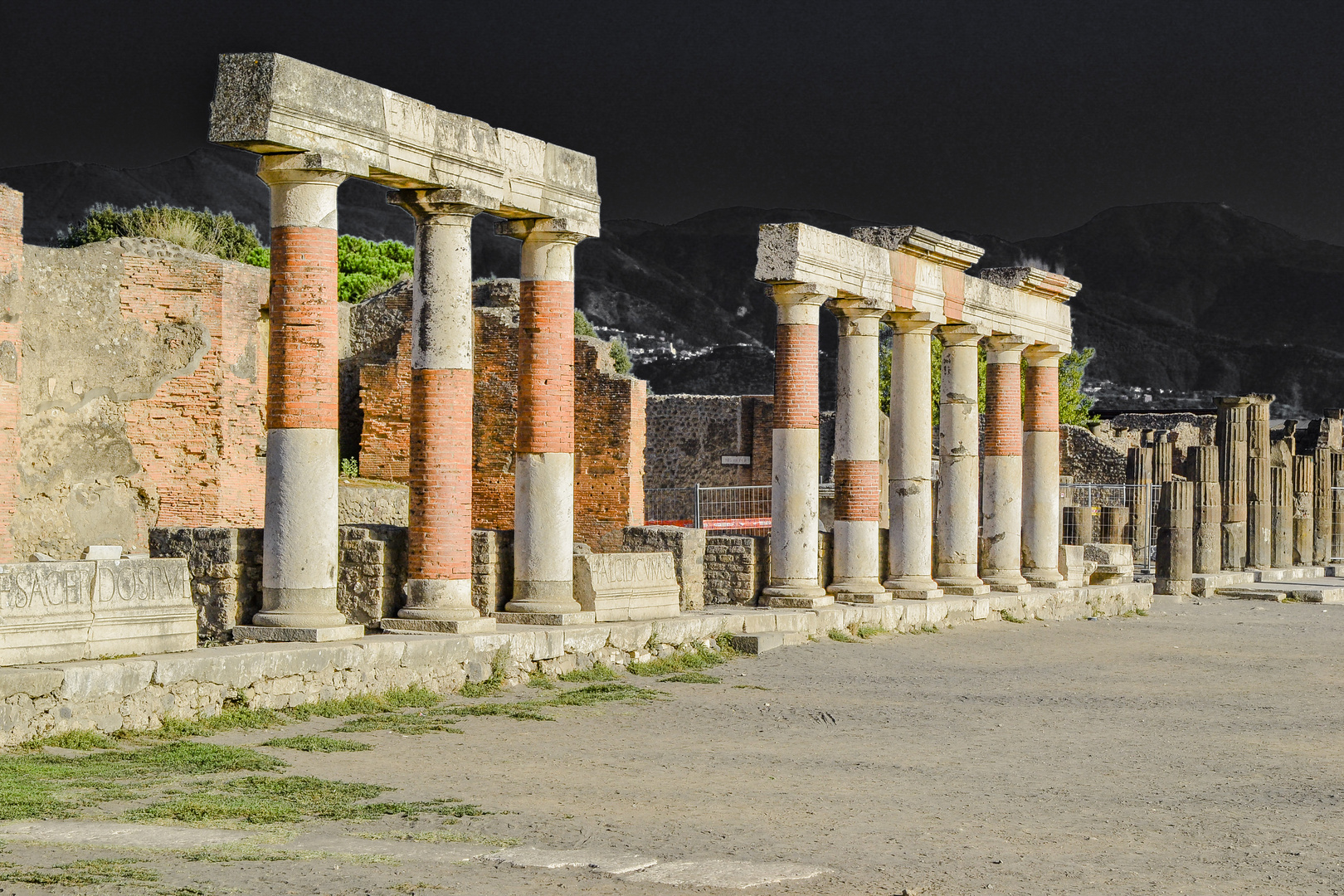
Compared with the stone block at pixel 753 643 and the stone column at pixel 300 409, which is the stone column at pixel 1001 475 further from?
the stone column at pixel 300 409

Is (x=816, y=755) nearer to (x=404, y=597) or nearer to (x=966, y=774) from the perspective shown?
(x=966, y=774)

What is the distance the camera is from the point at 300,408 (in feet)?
40.0

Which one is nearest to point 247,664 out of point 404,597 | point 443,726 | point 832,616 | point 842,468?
point 443,726

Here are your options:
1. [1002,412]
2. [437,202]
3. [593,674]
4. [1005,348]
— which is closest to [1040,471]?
[1002,412]

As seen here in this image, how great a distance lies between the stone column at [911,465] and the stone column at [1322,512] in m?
18.3

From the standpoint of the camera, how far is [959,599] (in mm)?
20656

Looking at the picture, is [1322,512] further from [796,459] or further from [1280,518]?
[796,459]

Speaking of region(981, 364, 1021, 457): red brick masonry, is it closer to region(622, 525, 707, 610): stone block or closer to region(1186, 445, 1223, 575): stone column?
region(622, 525, 707, 610): stone block

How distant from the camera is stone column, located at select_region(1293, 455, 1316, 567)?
A: 34.8 m

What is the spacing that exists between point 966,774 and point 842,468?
390 inches

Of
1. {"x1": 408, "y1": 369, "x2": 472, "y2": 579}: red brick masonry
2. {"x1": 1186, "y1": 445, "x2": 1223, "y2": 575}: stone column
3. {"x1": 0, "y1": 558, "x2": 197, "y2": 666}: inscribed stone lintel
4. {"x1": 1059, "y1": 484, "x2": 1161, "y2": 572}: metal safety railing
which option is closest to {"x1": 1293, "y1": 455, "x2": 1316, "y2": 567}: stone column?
{"x1": 1059, "y1": 484, "x2": 1161, "y2": 572}: metal safety railing

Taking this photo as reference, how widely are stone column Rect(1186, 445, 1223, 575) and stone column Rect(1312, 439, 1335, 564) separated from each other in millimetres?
6254

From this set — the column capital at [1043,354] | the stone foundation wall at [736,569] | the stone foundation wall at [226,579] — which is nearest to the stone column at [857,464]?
the stone foundation wall at [736,569]

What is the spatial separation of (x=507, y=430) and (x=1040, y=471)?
362 inches
